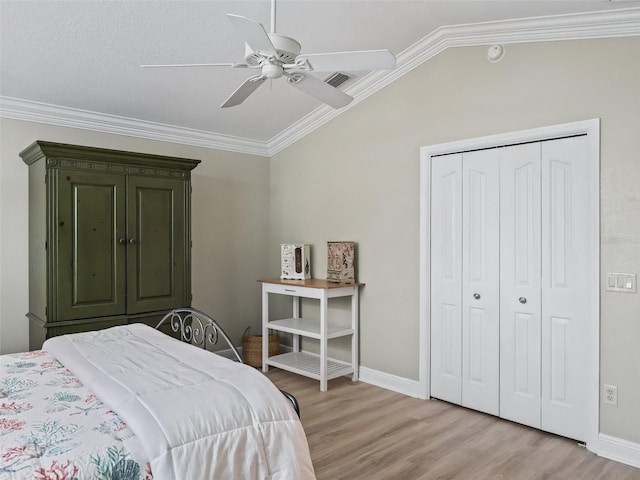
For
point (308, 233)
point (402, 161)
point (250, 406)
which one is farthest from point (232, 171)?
point (250, 406)

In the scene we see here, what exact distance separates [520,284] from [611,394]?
0.86 m

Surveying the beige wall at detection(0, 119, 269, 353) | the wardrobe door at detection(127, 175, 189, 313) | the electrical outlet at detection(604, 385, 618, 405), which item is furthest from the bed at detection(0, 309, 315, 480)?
the electrical outlet at detection(604, 385, 618, 405)

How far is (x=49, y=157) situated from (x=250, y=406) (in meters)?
2.55

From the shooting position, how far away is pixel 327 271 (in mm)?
4496

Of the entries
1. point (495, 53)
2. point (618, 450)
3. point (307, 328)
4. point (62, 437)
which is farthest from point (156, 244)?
point (618, 450)

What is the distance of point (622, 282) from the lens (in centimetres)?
281

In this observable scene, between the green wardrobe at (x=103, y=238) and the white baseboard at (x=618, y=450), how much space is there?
3160 millimetres

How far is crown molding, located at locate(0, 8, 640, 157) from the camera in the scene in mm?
2881

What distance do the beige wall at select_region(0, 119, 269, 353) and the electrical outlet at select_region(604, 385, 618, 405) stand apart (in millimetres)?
3434

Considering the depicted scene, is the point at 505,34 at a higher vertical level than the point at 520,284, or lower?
higher

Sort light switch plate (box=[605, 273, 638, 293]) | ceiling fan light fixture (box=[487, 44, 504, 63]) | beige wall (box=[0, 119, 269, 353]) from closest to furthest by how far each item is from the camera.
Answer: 1. light switch plate (box=[605, 273, 638, 293])
2. ceiling fan light fixture (box=[487, 44, 504, 63])
3. beige wall (box=[0, 119, 269, 353])

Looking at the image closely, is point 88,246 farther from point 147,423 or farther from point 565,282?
point 565,282

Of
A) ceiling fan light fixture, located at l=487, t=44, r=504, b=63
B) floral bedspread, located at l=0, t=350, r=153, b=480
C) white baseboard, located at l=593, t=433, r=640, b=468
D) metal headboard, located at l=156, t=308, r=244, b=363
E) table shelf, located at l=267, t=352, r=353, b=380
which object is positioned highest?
ceiling fan light fixture, located at l=487, t=44, r=504, b=63

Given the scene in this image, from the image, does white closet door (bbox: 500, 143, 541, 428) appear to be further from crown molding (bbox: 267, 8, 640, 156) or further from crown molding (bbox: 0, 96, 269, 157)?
crown molding (bbox: 0, 96, 269, 157)
